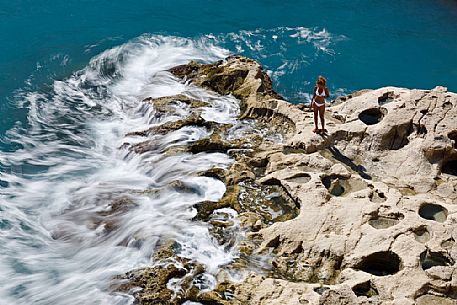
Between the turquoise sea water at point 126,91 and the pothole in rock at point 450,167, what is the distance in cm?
569

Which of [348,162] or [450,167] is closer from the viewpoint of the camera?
[450,167]

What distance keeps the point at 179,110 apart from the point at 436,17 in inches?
704

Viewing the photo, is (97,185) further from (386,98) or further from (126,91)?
(386,98)

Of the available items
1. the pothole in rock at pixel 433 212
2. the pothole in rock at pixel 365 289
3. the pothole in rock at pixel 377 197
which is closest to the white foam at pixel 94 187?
the pothole in rock at pixel 365 289

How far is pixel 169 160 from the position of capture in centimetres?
1480

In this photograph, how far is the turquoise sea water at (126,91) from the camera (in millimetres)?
11852

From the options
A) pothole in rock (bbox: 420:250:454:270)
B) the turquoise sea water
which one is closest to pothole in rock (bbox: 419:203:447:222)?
pothole in rock (bbox: 420:250:454:270)

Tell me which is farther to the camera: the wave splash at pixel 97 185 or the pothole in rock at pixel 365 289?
the wave splash at pixel 97 185

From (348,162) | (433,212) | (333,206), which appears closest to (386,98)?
(348,162)

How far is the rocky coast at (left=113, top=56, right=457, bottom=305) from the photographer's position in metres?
9.95

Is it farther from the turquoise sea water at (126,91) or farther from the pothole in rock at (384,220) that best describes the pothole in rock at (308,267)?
the pothole in rock at (384,220)

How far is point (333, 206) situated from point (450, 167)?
13.0 ft

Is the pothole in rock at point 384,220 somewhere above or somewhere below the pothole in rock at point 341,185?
below

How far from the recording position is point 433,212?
11.7 meters
